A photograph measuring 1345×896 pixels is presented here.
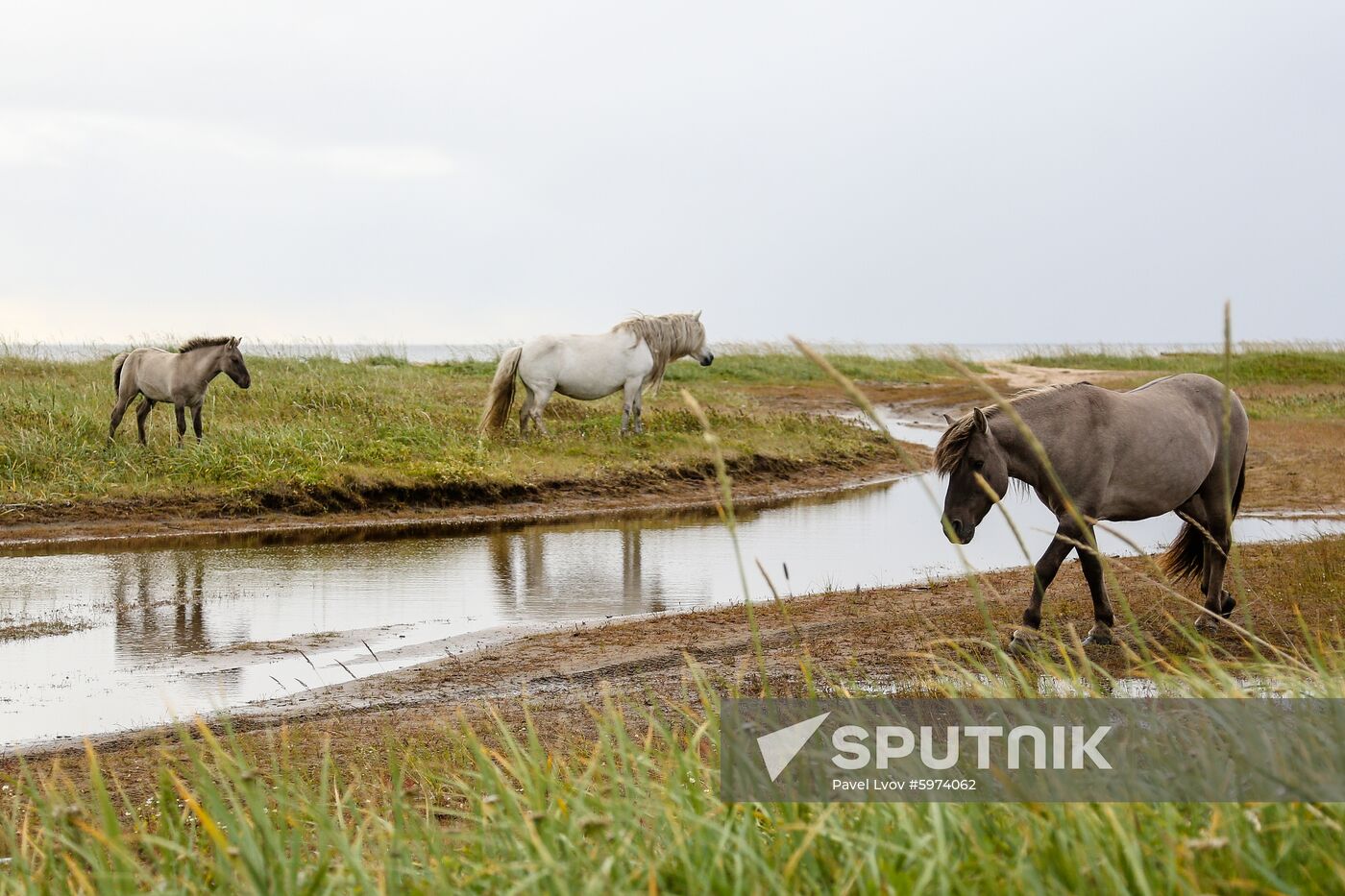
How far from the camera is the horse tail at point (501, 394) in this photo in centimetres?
1694

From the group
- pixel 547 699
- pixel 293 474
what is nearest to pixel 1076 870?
pixel 547 699

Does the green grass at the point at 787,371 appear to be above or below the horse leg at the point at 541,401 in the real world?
above

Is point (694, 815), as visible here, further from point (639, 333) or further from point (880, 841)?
point (639, 333)

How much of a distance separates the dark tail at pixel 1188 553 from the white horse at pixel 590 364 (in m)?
10.6

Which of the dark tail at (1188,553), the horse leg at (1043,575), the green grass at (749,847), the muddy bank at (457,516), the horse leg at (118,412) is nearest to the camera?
the green grass at (749,847)

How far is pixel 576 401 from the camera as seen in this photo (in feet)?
→ 70.8

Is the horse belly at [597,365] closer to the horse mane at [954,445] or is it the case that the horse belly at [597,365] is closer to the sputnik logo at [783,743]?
the horse mane at [954,445]

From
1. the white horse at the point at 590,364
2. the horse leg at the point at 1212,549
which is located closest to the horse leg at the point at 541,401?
the white horse at the point at 590,364

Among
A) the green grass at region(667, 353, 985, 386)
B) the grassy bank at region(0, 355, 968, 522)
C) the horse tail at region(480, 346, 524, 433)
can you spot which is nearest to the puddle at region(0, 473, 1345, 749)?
the grassy bank at region(0, 355, 968, 522)

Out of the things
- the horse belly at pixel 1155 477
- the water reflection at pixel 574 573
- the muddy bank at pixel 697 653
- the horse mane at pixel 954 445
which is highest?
the horse mane at pixel 954 445

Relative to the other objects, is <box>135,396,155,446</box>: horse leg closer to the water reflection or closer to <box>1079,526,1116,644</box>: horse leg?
the water reflection

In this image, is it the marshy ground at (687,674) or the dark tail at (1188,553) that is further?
the dark tail at (1188,553)

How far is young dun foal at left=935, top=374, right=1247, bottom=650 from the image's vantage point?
6.71 meters

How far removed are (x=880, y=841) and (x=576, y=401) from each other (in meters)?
19.5
